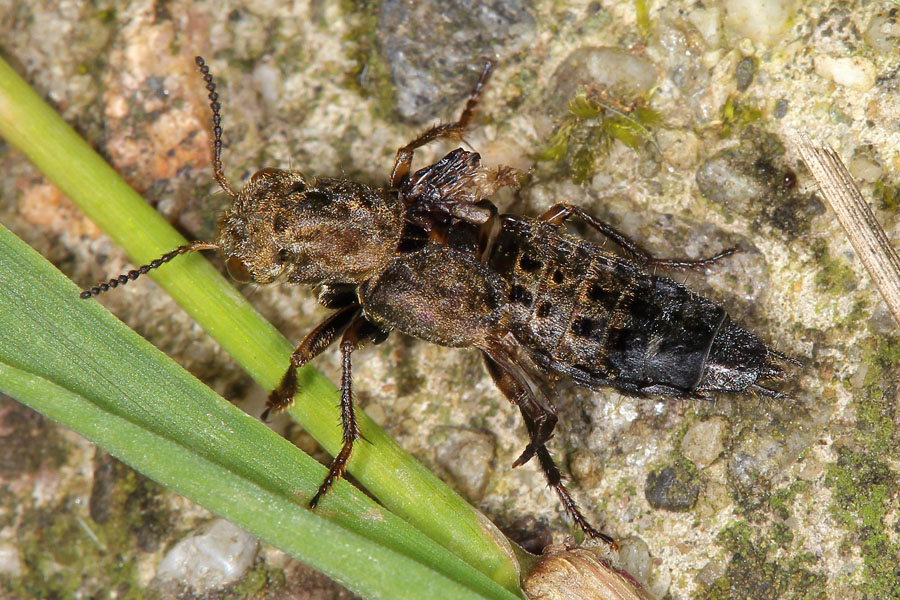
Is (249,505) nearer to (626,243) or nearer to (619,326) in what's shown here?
(619,326)

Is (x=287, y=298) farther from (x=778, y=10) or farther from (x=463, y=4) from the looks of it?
(x=778, y=10)

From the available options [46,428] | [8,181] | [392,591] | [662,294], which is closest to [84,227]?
[8,181]

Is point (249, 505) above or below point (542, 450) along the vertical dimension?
below

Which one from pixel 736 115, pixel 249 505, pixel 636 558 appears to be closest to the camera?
pixel 249 505

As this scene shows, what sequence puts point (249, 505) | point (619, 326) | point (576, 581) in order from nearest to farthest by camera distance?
1. point (249, 505)
2. point (576, 581)
3. point (619, 326)

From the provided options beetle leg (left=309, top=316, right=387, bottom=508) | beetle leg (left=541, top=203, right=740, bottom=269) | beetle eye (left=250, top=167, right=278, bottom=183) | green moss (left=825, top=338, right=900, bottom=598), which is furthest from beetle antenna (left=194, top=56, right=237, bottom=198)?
green moss (left=825, top=338, right=900, bottom=598)

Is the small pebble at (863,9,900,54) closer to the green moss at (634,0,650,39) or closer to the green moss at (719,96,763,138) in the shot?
the green moss at (719,96,763,138)

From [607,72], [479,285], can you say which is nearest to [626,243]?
[479,285]
